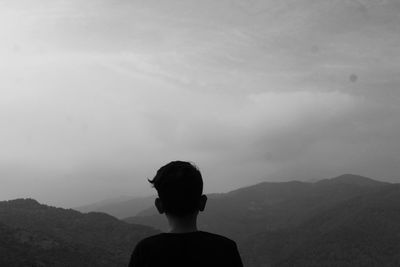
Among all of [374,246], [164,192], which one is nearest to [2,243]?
[164,192]

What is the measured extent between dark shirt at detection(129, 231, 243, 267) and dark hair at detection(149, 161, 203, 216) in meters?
0.29

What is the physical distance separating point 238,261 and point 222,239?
0.86 ft

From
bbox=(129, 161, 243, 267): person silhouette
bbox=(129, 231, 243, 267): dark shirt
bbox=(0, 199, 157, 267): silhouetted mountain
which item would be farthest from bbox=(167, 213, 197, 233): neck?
bbox=(0, 199, 157, 267): silhouetted mountain

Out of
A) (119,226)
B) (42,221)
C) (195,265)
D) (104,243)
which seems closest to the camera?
(195,265)

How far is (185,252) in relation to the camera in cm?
407

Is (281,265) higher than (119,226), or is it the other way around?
(119,226)

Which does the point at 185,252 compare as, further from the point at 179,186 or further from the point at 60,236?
the point at 60,236

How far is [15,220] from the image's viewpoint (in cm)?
14575

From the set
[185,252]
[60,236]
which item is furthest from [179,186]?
[60,236]

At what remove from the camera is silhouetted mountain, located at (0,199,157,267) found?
307 ft

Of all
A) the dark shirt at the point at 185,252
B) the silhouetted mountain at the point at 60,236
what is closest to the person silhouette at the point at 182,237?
the dark shirt at the point at 185,252

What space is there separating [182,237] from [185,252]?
0.58ft

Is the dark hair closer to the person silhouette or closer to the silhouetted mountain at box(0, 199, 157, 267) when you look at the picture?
the person silhouette

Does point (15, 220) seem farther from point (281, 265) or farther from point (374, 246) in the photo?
point (374, 246)
